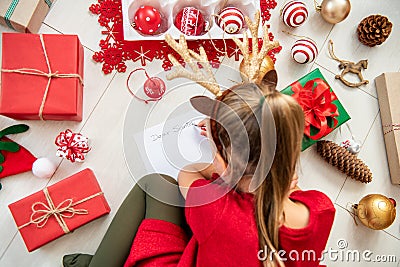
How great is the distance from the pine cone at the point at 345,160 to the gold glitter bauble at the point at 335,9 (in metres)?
0.34

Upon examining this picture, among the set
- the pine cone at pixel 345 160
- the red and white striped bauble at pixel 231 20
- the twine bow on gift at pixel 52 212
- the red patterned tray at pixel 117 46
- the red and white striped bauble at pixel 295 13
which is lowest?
the twine bow on gift at pixel 52 212

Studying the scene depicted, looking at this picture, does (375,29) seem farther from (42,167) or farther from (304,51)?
(42,167)

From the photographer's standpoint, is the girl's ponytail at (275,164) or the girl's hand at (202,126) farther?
the girl's hand at (202,126)

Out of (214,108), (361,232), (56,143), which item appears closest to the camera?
(214,108)

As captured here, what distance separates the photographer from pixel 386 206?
1.12 m

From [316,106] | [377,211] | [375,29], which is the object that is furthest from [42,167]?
[375,29]

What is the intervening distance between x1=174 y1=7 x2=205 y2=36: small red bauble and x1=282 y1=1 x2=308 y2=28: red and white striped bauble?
0.76ft

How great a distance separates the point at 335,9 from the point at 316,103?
0.94 ft

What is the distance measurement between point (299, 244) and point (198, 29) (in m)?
0.64

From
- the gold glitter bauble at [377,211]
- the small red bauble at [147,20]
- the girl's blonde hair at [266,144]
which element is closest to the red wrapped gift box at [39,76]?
the small red bauble at [147,20]

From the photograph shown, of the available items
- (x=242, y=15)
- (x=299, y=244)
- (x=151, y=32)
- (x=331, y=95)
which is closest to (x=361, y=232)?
(x=331, y=95)

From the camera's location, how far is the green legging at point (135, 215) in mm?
976

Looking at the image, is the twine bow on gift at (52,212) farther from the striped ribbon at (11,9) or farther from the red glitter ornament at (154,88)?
the striped ribbon at (11,9)

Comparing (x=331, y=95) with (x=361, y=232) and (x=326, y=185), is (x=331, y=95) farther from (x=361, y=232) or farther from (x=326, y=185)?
(x=361, y=232)
